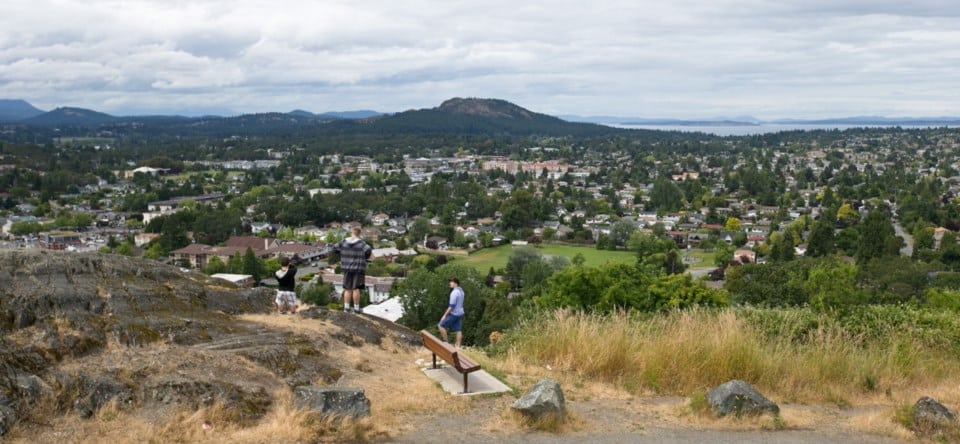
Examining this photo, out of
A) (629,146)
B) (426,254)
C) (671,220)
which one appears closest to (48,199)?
(426,254)

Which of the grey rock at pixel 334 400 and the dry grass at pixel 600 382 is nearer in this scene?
the dry grass at pixel 600 382

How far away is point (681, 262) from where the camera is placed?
147 feet

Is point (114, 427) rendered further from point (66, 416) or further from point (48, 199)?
point (48, 199)

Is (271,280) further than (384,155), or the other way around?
(384,155)

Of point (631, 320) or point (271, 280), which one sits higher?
point (631, 320)

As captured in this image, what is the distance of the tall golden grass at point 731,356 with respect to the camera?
713 cm

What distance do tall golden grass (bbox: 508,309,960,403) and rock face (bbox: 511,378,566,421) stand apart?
4.22 ft

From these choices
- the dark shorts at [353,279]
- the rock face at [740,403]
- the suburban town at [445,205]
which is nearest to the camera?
the rock face at [740,403]

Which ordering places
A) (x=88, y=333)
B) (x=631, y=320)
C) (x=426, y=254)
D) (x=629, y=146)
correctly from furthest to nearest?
(x=629, y=146), (x=426, y=254), (x=631, y=320), (x=88, y=333)

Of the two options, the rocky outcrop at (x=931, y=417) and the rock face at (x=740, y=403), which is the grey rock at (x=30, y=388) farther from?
the rocky outcrop at (x=931, y=417)

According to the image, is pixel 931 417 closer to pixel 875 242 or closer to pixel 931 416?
pixel 931 416

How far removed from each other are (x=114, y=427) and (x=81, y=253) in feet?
11.2

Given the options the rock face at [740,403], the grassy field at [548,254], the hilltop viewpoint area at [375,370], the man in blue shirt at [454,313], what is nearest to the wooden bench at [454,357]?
the hilltop viewpoint area at [375,370]

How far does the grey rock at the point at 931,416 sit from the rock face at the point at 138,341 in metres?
4.24
